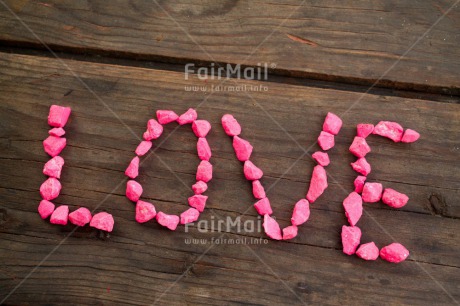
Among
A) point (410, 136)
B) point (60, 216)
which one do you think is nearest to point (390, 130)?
point (410, 136)

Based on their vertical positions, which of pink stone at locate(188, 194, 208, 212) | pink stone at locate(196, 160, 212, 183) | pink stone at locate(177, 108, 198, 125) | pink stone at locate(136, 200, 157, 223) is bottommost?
pink stone at locate(136, 200, 157, 223)

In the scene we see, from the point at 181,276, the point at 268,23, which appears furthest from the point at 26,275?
the point at 268,23

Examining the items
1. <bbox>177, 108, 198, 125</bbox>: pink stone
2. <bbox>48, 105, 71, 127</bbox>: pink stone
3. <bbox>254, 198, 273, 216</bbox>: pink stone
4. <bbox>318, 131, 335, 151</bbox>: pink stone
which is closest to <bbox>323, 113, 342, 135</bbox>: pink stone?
<bbox>318, 131, 335, 151</bbox>: pink stone

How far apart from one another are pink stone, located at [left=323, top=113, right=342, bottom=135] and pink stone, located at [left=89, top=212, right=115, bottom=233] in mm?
793

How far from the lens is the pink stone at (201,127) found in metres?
1.62

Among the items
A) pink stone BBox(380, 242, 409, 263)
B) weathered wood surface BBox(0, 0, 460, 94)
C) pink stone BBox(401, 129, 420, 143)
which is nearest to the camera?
pink stone BBox(380, 242, 409, 263)

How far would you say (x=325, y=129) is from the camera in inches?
64.0

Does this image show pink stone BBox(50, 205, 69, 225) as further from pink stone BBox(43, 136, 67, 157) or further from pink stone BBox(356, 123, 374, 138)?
pink stone BBox(356, 123, 374, 138)

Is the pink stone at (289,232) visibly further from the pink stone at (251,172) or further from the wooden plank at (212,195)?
the pink stone at (251,172)

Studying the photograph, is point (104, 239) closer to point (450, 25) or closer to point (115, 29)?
point (115, 29)

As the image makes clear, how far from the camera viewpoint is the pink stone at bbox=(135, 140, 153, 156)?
1.61m

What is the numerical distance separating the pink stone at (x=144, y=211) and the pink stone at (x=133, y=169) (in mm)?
98

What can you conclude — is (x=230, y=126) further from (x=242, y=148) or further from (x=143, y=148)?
(x=143, y=148)

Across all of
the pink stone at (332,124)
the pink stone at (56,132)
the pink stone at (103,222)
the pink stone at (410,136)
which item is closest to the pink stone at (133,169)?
the pink stone at (103,222)
